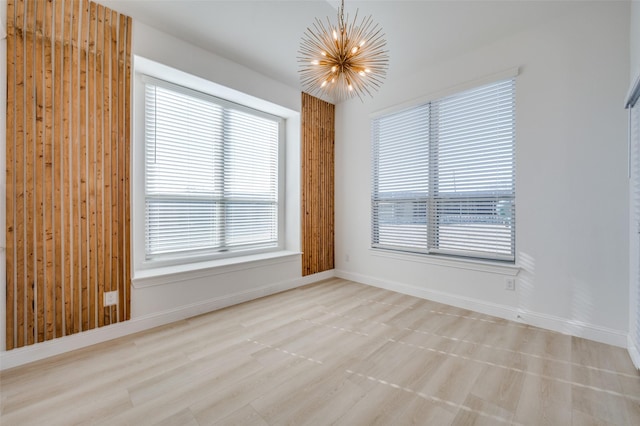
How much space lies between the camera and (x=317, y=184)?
441cm

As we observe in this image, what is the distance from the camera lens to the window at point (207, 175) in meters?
3.06

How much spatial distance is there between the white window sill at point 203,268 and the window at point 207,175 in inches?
7.2

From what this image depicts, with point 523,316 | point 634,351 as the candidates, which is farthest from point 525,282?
point 634,351

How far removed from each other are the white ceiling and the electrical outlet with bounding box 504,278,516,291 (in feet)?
8.51

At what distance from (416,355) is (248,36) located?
347cm

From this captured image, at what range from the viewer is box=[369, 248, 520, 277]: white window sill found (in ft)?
9.49

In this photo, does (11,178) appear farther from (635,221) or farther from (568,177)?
(635,221)

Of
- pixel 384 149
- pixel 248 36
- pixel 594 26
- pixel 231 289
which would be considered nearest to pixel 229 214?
pixel 231 289

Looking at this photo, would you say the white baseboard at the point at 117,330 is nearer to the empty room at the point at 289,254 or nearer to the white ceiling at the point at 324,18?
the empty room at the point at 289,254

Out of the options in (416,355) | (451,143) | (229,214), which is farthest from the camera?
(229,214)

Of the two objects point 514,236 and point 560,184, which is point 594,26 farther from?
point 514,236

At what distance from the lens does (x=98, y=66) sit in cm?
241

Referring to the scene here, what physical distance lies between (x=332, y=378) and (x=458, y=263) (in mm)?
2153

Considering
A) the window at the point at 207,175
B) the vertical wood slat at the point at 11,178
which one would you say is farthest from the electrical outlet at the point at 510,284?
the vertical wood slat at the point at 11,178
